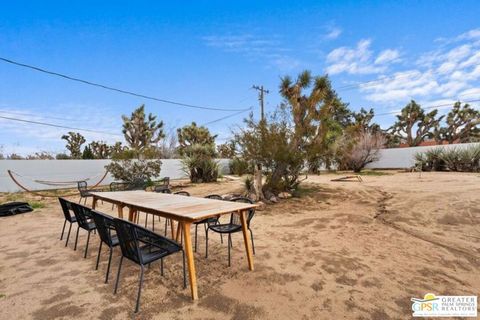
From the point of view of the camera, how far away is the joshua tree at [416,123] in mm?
23469

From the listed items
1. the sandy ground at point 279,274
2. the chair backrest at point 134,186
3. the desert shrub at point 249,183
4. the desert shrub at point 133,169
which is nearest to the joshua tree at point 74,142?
the desert shrub at point 133,169

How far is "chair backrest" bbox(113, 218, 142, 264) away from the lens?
1.87 m

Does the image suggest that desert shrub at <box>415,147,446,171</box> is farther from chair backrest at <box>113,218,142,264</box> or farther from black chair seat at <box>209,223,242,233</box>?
chair backrest at <box>113,218,142,264</box>

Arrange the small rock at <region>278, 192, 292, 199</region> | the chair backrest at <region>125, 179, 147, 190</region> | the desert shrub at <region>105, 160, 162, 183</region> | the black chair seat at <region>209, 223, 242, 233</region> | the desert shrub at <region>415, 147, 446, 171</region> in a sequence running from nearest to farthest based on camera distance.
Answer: the black chair seat at <region>209, 223, 242, 233</region>
the small rock at <region>278, 192, 292, 199</region>
the chair backrest at <region>125, 179, 147, 190</region>
the desert shrub at <region>105, 160, 162, 183</region>
the desert shrub at <region>415, 147, 446, 171</region>

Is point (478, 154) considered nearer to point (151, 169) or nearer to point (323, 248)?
point (323, 248)

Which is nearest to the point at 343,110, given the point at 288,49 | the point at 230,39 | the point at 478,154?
the point at 478,154

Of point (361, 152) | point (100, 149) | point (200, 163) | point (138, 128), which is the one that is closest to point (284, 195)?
point (200, 163)

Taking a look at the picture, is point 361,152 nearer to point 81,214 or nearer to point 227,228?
point 227,228

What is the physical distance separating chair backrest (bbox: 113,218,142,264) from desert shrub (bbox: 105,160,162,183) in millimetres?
8028

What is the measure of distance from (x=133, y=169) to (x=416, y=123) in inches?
1087

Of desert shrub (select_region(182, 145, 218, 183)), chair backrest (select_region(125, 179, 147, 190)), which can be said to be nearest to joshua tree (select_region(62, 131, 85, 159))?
desert shrub (select_region(182, 145, 218, 183))

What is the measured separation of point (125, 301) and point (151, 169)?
8701 mm

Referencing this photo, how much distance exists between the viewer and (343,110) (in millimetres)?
25516

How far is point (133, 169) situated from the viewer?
9.76 metres
